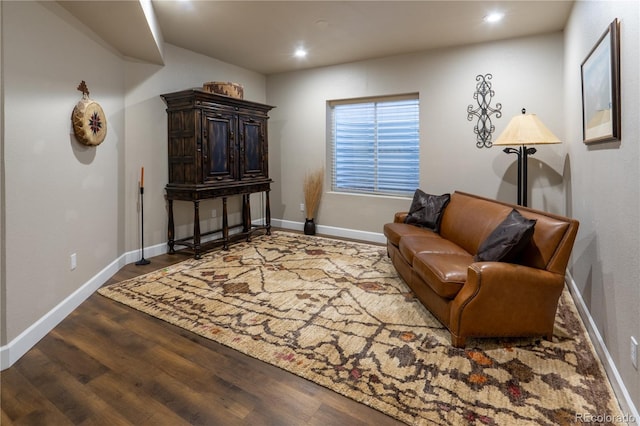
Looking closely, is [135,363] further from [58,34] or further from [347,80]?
[347,80]

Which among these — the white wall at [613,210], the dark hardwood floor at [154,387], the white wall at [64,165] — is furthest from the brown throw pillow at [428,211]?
the white wall at [64,165]

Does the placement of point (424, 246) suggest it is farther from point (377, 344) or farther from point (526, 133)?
point (526, 133)

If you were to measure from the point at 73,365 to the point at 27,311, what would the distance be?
568 millimetres

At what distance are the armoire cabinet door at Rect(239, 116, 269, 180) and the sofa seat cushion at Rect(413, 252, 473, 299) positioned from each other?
3035mm

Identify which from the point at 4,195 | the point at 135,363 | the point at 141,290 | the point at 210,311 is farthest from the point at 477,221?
the point at 4,195

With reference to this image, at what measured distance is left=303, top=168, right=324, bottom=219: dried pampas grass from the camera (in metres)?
5.71

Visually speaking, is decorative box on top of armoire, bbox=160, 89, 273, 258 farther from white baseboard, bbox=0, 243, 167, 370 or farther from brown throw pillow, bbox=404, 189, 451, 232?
brown throw pillow, bbox=404, 189, 451, 232

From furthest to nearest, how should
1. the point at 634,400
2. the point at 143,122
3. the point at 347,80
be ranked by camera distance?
the point at 347,80
the point at 143,122
the point at 634,400

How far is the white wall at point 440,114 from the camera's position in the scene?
4066 millimetres

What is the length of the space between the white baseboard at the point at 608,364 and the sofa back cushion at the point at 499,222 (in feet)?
1.61

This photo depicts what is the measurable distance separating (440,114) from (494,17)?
129cm

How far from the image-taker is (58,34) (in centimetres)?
271

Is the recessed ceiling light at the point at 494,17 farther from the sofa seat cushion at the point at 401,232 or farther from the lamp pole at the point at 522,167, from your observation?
the sofa seat cushion at the point at 401,232

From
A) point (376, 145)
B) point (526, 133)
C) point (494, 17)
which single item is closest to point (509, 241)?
point (526, 133)
